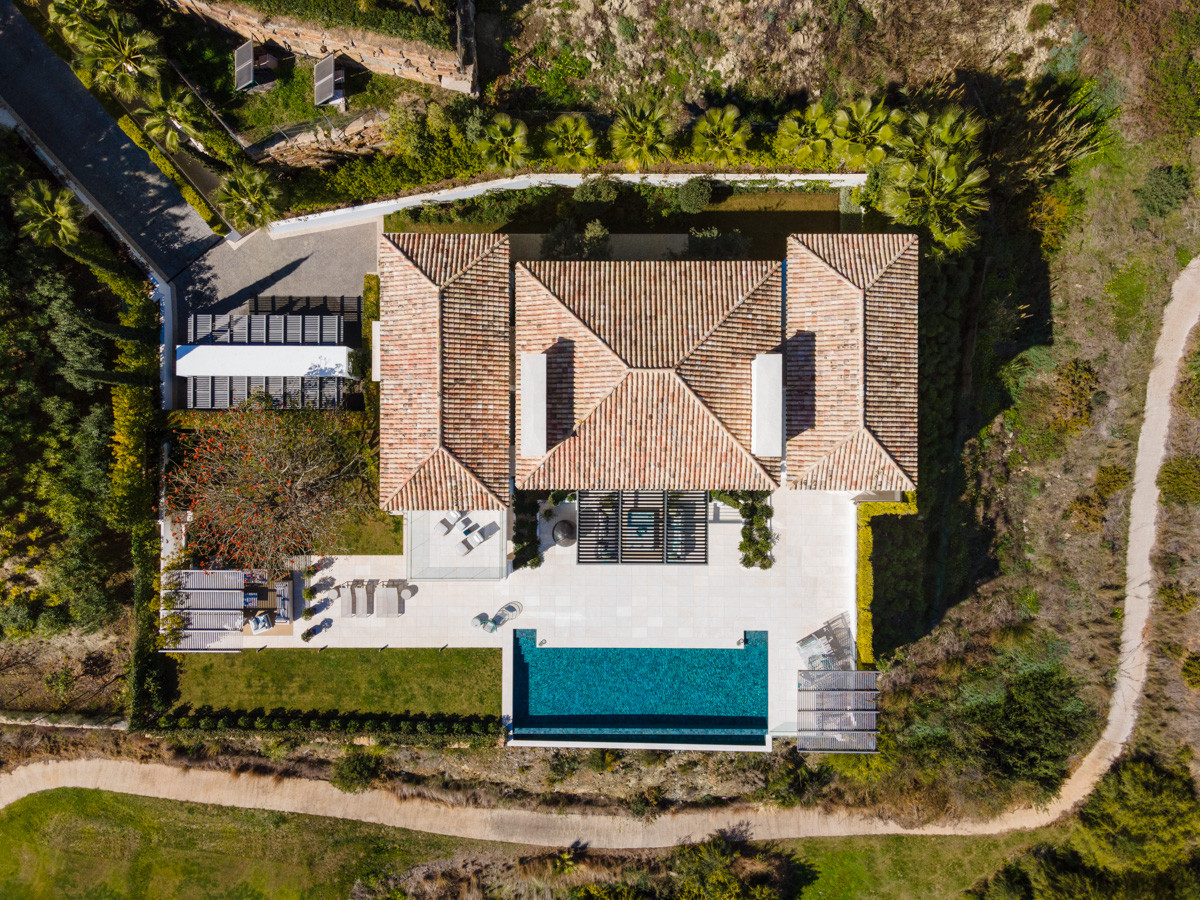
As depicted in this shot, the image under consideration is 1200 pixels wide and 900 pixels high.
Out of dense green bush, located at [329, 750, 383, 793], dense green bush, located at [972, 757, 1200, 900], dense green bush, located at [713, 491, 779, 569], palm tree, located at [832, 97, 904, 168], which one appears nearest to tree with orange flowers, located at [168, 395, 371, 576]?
dense green bush, located at [329, 750, 383, 793]

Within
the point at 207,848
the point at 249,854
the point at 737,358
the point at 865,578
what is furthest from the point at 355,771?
the point at 737,358

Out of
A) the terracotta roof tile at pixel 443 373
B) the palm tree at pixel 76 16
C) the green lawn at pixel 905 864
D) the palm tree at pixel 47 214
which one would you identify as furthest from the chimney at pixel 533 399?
the green lawn at pixel 905 864

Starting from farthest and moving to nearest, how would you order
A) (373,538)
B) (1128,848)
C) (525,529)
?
(1128,848) → (373,538) → (525,529)

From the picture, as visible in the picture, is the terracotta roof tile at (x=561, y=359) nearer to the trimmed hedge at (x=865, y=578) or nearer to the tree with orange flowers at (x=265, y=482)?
the tree with orange flowers at (x=265, y=482)

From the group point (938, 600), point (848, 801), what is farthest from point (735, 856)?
point (938, 600)

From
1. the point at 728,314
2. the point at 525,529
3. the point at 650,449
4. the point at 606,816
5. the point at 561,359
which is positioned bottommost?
the point at 606,816

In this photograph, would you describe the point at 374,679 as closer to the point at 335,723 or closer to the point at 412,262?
the point at 335,723

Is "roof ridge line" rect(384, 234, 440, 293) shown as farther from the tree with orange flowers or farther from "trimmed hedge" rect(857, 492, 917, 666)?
"trimmed hedge" rect(857, 492, 917, 666)
